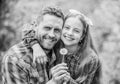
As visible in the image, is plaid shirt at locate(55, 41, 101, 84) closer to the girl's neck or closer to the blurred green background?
the girl's neck

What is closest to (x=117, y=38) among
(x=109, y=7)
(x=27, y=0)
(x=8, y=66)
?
(x=109, y=7)

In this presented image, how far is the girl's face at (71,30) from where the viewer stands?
317cm

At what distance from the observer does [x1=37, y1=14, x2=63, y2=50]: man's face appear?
3.04m

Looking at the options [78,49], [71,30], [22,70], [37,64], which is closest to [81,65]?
[78,49]

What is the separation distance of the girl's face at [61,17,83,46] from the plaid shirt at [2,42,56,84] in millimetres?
364

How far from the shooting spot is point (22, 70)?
303 cm

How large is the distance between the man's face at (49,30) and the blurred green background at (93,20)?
13.8ft

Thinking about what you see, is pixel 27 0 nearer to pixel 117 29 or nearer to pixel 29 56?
pixel 117 29

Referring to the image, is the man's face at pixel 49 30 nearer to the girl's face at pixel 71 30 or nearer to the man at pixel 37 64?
the man at pixel 37 64

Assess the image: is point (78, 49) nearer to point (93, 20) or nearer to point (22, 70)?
point (22, 70)

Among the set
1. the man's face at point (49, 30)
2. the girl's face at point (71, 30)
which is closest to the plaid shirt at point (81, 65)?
the girl's face at point (71, 30)

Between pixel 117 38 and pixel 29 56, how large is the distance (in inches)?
182

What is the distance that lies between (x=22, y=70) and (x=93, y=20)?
16.0 ft

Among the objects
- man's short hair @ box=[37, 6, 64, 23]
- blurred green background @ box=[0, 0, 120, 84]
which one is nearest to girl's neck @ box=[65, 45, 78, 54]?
man's short hair @ box=[37, 6, 64, 23]
